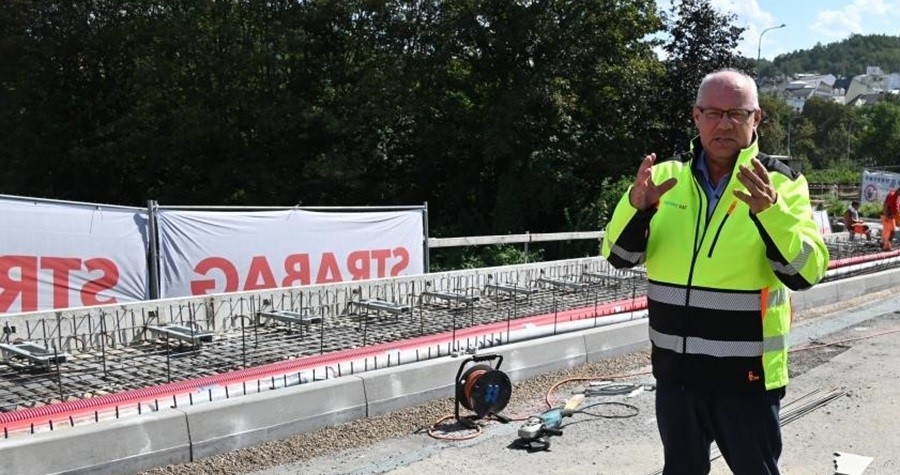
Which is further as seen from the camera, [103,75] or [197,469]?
[103,75]

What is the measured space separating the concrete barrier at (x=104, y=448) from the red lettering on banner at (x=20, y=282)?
13.3 ft

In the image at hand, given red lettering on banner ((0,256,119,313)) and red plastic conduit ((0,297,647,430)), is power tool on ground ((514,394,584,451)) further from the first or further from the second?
red lettering on banner ((0,256,119,313))

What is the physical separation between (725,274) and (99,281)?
7852 millimetres

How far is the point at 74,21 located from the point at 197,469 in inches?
1180

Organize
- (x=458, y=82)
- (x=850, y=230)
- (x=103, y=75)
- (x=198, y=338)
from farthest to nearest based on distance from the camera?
(x=103, y=75)
(x=458, y=82)
(x=850, y=230)
(x=198, y=338)

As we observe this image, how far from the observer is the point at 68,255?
866cm

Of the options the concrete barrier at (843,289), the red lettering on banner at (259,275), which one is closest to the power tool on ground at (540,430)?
the red lettering on banner at (259,275)

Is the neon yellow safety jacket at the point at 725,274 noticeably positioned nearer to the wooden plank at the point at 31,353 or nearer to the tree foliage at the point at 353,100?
the wooden plank at the point at 31,353

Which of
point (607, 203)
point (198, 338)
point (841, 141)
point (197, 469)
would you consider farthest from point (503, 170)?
point (841, 141)

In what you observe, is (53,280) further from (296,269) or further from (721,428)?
(721,428)

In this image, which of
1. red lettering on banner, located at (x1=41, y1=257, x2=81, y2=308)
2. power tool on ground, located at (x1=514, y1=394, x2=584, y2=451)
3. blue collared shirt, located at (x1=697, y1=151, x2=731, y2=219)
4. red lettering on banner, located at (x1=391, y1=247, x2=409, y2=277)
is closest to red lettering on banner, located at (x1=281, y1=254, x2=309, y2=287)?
red lettering on banner, located at (x1=391, y1=247, x2=409, y2=277)

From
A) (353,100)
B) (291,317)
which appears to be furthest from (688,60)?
(291,317)

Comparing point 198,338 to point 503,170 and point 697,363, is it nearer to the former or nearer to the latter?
point 697,363

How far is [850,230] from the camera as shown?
20375mm
